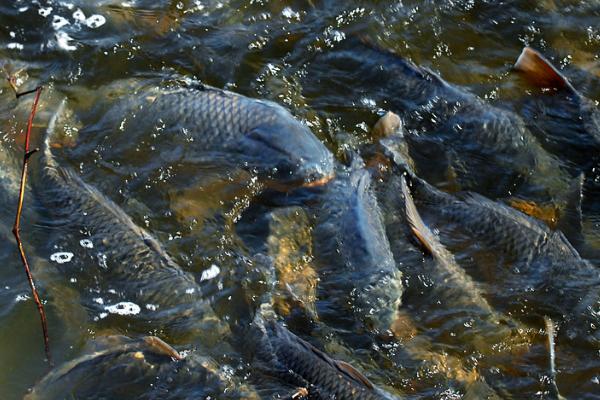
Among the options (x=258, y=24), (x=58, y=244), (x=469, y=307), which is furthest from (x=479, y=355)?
(x=258, y=24)

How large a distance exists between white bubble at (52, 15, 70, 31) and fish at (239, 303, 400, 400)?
2.30 metres

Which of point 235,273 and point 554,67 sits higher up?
point 554,67

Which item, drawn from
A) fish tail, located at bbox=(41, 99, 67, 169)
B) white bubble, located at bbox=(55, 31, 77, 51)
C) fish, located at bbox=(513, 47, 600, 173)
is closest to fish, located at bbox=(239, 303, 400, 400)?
fish tail, located at bbox=(41, 99, 67, 169)

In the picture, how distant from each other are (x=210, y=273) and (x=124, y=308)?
41cm

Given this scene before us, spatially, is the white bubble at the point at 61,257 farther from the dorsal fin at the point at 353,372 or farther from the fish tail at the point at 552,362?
the fish tail at the point at 552,362

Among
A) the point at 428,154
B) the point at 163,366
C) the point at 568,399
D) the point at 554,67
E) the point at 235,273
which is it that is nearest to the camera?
the point at 163,366

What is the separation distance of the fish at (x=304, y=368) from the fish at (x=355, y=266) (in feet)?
1.04

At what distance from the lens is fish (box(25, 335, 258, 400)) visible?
3178 mm

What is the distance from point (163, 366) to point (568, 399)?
1.63 metres

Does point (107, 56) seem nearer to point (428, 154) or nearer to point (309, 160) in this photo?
point (309, 160)

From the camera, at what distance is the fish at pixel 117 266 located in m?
3.44

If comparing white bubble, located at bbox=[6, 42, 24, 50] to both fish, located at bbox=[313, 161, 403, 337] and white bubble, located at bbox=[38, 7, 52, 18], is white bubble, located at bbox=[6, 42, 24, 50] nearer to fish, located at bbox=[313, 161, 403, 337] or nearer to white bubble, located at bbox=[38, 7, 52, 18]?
white bubble, located at bbox=[38, 7, 52, 18]

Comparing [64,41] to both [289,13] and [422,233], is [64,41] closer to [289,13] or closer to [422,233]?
[289,13]

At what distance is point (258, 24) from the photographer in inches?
196
